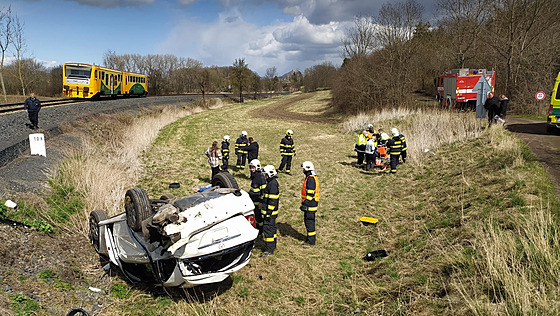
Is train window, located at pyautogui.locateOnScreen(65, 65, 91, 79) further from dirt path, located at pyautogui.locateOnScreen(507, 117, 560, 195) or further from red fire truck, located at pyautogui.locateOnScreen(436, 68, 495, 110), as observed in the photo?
dirt path, located at pyautogui.locateOnScreen(507, 117, 560, 195)

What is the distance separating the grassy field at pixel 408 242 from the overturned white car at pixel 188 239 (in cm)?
71

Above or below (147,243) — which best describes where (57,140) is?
above

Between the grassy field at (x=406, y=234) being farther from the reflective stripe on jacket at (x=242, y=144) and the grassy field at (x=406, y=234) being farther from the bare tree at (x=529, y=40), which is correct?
the bare tree at (x=529, y=40)

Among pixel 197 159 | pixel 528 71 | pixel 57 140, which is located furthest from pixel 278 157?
pixel 528 71

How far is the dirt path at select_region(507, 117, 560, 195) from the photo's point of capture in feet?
29.3

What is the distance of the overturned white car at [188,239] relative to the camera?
4.39 meters

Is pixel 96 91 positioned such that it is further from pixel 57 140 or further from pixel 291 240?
pixel 291 240

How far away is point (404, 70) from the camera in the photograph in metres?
28.4

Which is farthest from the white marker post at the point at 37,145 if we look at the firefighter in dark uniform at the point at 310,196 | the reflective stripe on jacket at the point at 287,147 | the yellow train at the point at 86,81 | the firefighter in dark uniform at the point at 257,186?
the yellow train at the point at 86,81

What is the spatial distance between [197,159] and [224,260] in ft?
38.0

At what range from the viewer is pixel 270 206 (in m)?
6.71

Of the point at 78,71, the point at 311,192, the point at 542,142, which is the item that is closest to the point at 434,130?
the point at 542,142

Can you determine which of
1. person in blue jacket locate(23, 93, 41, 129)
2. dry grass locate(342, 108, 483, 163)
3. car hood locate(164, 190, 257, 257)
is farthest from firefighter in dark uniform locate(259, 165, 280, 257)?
person in blue jacket locate(23, 93, 41, 129)

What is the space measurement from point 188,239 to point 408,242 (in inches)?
183
